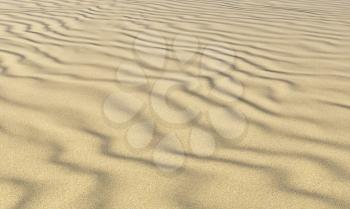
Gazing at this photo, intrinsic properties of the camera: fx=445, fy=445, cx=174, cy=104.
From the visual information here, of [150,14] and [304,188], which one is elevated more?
[304,188]

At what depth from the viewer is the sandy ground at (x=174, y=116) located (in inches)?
56.2

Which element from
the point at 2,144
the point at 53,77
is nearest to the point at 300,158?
the point at 2,144

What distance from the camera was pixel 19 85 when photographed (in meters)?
2.35

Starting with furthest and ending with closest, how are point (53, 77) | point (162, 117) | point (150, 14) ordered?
point (150, 14)
point (53, 77)
point (162, 117)

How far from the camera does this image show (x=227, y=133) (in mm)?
1860

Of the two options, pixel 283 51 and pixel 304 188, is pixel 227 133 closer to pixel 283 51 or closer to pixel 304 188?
pixel 304 188

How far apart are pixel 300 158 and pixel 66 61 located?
173cm

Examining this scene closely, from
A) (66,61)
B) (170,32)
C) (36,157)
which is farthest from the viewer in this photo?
(170,32)

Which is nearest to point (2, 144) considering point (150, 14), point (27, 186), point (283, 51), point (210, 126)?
point (27, 186)

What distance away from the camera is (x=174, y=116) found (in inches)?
80.0

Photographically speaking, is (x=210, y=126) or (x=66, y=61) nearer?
(x=210, y=126)

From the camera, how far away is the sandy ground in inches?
56.2

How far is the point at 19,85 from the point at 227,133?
1172mm

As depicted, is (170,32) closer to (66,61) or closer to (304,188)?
(66,61)
